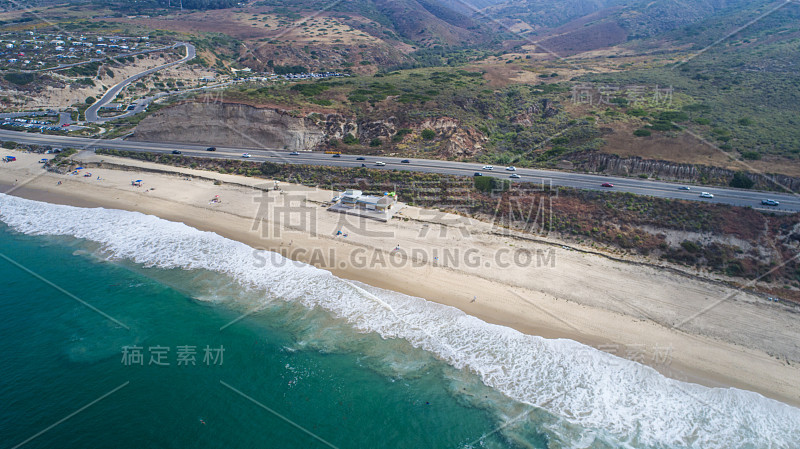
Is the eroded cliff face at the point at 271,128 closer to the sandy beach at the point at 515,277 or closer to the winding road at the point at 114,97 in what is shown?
the sandy beach at the point at 515,277

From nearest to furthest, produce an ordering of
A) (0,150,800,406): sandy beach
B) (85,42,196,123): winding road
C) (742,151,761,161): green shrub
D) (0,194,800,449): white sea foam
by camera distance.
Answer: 1. (0,194,800,449): white sea foam
2. (0,150,800,406): sandy beach
3. (742,151,761,161): green shrub
4. (85,42,196,123): winding road

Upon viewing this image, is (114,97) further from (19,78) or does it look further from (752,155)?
(752,155)

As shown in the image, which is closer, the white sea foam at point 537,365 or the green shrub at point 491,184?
the white sea foam at point 537,365

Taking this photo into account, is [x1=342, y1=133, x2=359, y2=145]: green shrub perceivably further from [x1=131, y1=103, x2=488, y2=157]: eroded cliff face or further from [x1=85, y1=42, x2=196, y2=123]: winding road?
[x1=85, y1=42, x2=196, y2=123]: winding road

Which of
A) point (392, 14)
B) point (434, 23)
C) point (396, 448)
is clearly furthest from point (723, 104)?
point (392, 14)

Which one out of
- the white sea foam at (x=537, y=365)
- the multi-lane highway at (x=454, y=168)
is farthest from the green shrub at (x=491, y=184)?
the white sea foam at (x=537, y=365)

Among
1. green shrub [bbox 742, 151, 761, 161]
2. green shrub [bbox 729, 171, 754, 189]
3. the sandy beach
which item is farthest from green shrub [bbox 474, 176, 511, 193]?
green shrub [bbox 742, 151, 761, 161]
